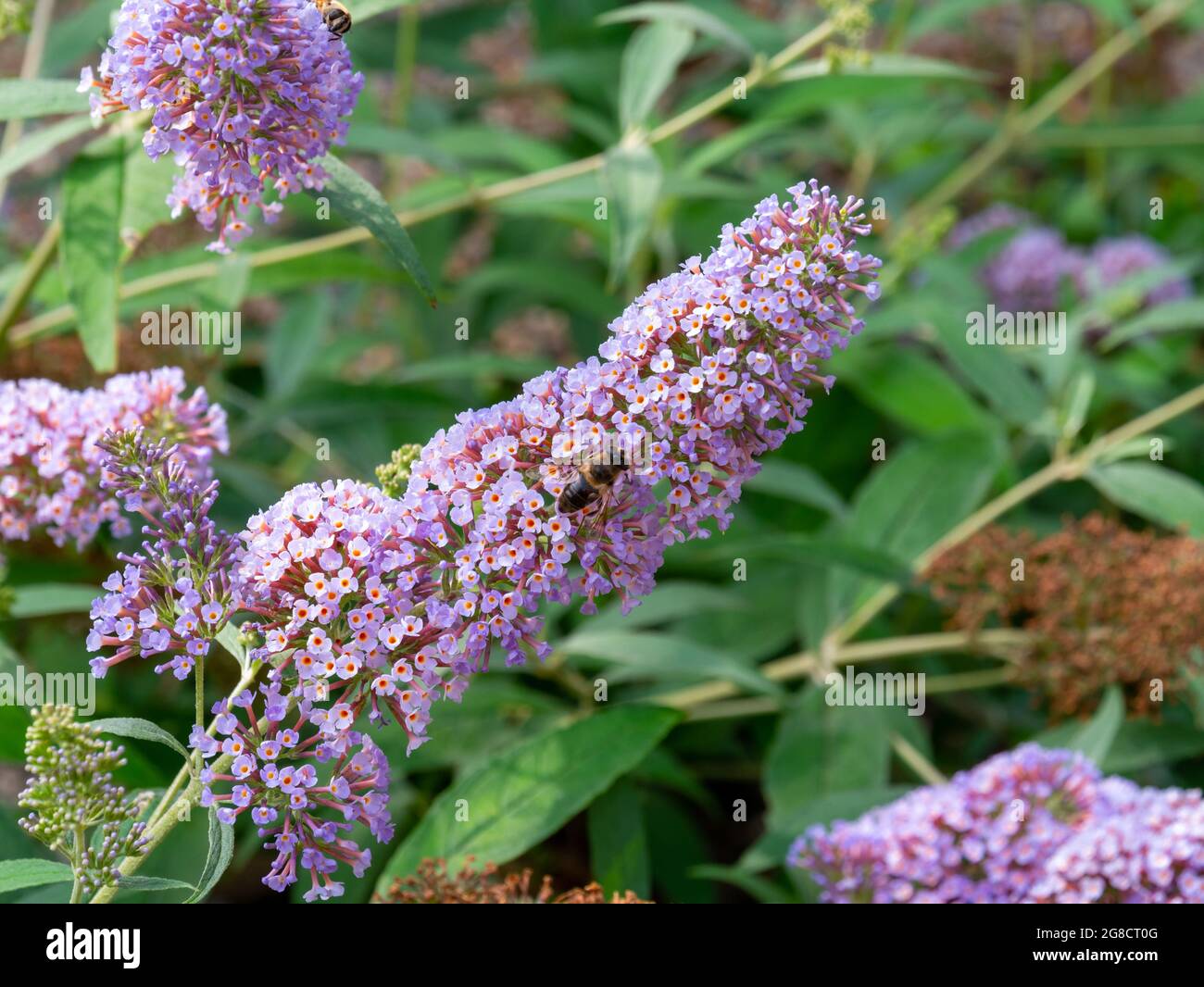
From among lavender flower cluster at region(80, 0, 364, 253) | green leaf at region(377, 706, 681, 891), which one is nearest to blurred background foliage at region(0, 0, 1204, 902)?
green leaf at region(377, 706, 681, 891)

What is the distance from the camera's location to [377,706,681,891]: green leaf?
8.77 feet

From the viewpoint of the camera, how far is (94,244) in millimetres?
2750

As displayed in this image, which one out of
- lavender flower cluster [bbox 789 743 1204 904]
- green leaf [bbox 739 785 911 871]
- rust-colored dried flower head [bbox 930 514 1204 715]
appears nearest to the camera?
lavender flower cluster [bbox 789 743 1204 904]

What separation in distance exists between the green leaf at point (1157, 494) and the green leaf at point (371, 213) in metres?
2.20

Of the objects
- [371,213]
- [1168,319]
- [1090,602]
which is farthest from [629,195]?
[1168,319]

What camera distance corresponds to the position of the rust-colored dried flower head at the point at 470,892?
242cm

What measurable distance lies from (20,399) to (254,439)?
196 cm

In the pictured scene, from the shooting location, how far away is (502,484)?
1992mm

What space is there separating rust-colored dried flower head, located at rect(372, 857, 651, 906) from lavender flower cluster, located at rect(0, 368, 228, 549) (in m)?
0.81

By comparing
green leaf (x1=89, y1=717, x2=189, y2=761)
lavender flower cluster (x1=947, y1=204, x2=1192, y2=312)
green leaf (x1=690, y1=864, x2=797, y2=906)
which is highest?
lavender flower cluster (x1=947, y1=204, x2=1192, y2=312)

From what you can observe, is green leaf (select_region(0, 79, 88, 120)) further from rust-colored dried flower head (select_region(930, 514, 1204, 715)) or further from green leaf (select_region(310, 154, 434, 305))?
rust-colored dried flower head (select_region(930, 514, 1204, 715))

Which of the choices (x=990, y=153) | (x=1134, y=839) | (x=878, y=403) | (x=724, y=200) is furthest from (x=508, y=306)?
(x=1134, y=839)

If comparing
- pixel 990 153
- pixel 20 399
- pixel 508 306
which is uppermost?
pixel 990 153

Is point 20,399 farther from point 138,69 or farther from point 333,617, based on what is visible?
point 333,617
